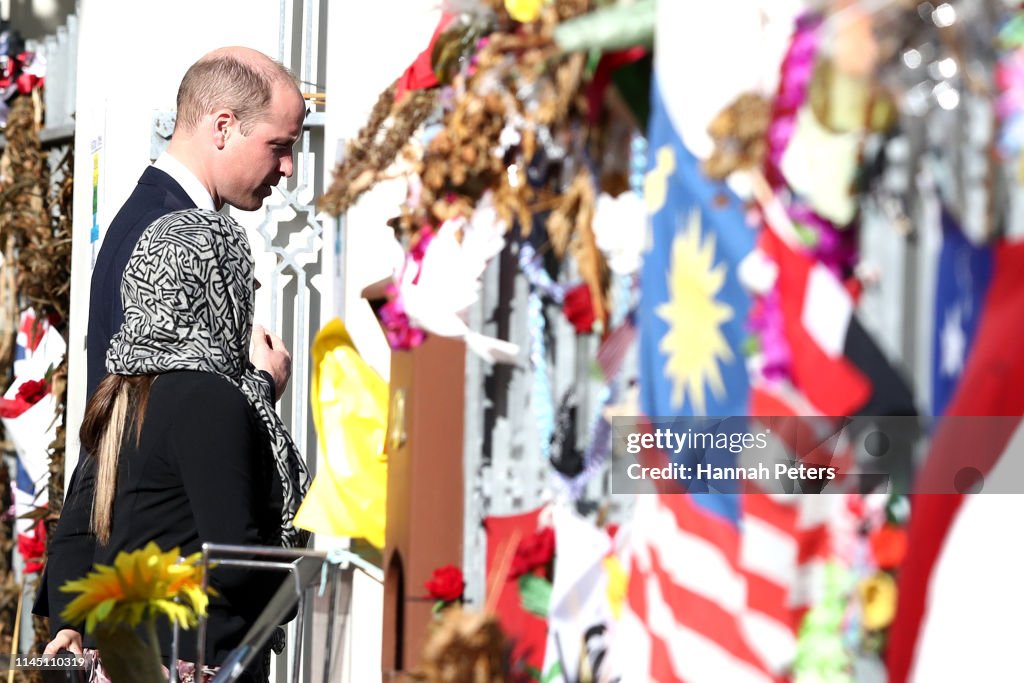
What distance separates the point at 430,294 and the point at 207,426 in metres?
0.61

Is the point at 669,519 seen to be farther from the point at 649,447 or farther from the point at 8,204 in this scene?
the point at 8,204

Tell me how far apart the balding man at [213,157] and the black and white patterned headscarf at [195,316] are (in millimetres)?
318

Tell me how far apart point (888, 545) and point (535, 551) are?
0.53m

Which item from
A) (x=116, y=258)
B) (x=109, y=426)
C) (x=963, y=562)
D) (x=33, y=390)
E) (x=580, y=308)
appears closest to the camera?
(x=963, y=562)

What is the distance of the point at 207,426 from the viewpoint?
2.50 meters

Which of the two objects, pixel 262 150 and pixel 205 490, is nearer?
pixel 205 490

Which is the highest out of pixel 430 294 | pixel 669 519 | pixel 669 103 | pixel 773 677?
pixel 669 103

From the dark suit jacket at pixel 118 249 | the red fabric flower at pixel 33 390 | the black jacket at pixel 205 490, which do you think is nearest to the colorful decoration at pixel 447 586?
the black jacket at pixel 205 490

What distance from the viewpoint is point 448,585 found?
1.99m

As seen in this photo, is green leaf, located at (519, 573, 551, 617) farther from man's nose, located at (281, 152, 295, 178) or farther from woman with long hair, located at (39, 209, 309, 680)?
man's nose, located at (281, 152, 295, 178)

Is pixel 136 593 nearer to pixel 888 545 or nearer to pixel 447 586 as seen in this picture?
pixel 447 586

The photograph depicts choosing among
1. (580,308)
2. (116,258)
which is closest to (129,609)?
(580,308)

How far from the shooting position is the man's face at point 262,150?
304 cm

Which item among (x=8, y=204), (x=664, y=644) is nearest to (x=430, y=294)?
(x=664, y=644)
